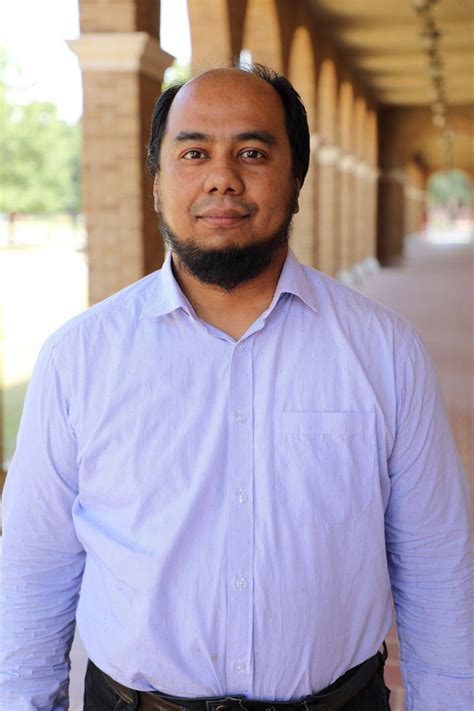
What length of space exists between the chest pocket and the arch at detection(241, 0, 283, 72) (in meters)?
10.3

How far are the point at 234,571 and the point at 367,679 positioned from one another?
1.17 feet

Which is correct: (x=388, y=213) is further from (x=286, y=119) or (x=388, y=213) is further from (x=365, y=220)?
(x=286, y=119)

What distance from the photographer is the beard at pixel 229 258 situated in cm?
165

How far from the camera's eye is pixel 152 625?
160cm

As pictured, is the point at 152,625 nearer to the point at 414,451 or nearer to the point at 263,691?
the point at 263,691

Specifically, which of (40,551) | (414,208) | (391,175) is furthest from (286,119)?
(414,208)

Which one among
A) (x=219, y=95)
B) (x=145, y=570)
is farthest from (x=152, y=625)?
(x=219, y=95)

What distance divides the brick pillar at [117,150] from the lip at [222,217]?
16.3ft

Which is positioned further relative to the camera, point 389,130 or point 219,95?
point 389,130

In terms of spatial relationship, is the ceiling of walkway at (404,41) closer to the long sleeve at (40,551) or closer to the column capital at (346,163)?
the column capital at (346,163)

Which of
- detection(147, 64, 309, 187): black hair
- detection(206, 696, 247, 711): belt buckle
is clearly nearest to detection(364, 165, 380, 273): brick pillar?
detection(147, 64, 309, 187): black hair

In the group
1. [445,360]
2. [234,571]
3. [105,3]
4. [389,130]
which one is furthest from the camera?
[389,130]

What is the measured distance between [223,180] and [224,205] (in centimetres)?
4

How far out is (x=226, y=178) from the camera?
1612 mm
